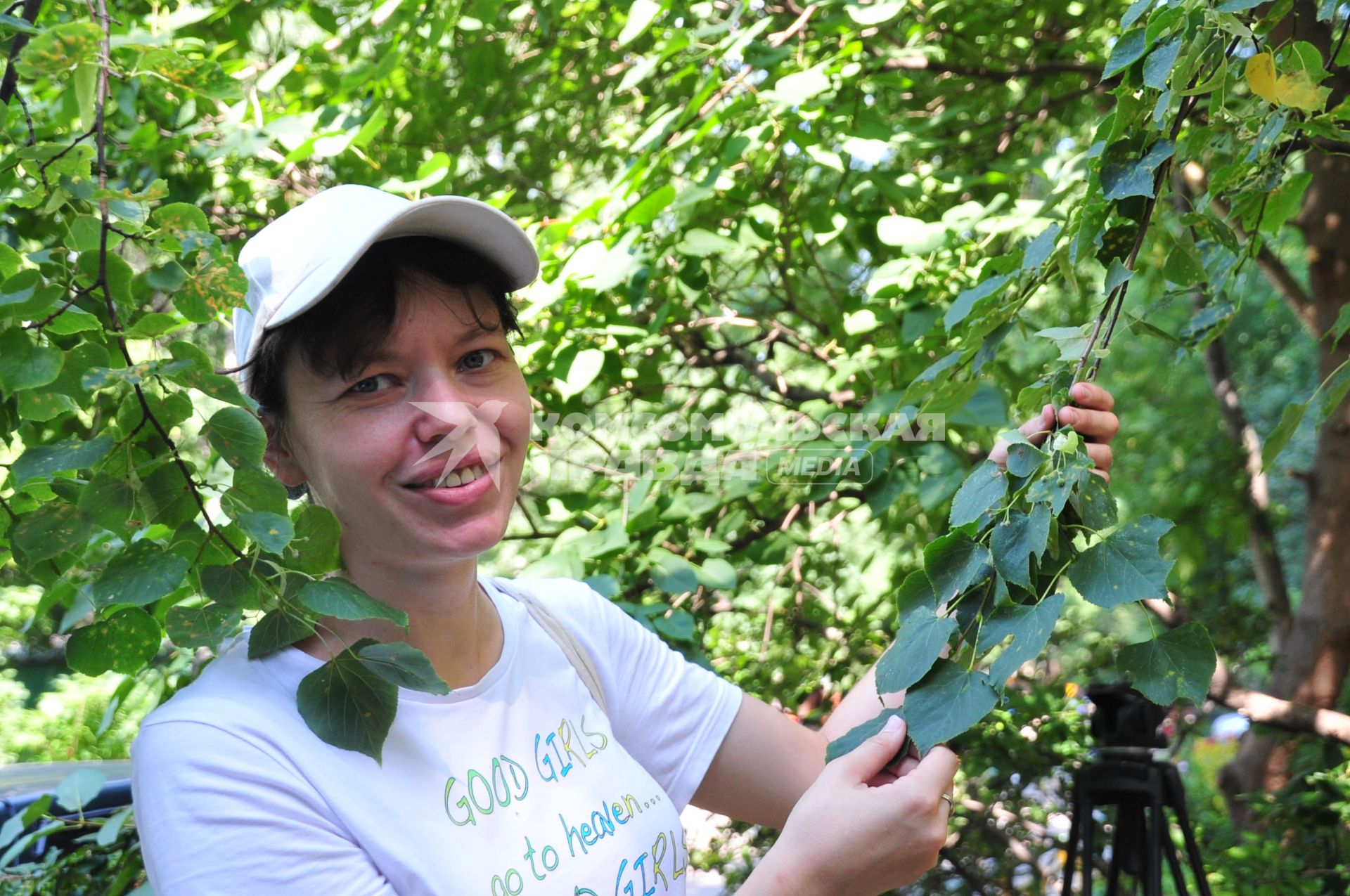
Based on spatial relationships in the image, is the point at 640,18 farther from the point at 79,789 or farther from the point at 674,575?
the point at 79,789

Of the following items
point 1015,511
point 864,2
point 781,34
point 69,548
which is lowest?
point 1015,511

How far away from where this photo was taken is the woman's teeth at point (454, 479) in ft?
3.89

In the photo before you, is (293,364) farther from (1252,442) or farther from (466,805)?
(1252,442)

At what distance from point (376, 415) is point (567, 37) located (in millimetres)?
2353

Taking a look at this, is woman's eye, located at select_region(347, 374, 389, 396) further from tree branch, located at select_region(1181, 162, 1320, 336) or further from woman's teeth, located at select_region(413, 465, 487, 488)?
tree branch, located at select_region(1181, 162, 1320, 336)

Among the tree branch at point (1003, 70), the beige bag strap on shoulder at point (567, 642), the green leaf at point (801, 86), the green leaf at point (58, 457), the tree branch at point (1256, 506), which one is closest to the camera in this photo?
the green leaf at point (58, 457)

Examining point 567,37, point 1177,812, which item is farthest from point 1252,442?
point 567,37

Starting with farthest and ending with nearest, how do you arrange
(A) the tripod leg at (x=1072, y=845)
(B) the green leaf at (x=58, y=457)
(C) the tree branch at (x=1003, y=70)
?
(C) the tree branch at (x=1003, y=70) < (A) the tripod leg at (x=1072, y=845) < (B) the green leaf at (x=58, y=457)

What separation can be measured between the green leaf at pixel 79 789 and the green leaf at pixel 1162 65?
1911 millimetres

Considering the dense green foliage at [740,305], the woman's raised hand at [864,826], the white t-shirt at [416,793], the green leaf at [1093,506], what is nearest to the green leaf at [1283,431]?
the dense green foliage at [740,305]

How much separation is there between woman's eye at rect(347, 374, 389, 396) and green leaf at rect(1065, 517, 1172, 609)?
74 cm

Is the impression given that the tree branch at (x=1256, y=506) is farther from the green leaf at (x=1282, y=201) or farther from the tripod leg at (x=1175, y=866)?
the green leaf at (x=1282, y=201)

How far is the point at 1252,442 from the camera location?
146 inches

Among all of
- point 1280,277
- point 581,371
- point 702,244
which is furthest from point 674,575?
point 1280,277
